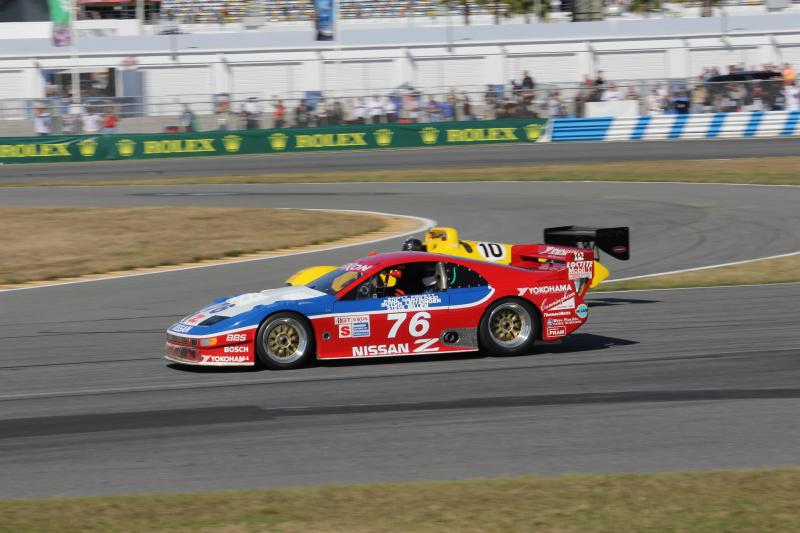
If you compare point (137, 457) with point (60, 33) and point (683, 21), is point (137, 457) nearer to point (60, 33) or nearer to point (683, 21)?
point (60, 33)

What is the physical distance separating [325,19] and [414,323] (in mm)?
38887

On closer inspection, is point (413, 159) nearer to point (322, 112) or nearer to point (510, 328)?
point (322, 112)

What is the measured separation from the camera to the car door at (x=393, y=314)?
426 inches

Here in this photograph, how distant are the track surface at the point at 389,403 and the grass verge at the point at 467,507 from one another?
1.66 ft

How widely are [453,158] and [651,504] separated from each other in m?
30.8

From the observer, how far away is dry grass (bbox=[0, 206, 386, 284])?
62.3ft

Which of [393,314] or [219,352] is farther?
[393,314]

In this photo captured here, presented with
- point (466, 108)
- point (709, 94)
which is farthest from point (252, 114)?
point (709, 94)

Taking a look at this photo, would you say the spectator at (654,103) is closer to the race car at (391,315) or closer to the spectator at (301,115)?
the spectator at (301,115)

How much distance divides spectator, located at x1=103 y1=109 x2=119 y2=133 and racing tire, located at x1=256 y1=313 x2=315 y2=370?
3196 cm

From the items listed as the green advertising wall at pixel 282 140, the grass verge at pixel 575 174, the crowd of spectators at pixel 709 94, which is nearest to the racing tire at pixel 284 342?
the grass verge at pixel 575 174

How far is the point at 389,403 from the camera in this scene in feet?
30.3

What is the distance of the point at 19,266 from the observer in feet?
61.6

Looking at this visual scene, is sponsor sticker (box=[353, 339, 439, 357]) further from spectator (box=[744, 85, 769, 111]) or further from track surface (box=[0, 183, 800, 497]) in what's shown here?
spectator (box=[744, 85, 769, 111])
